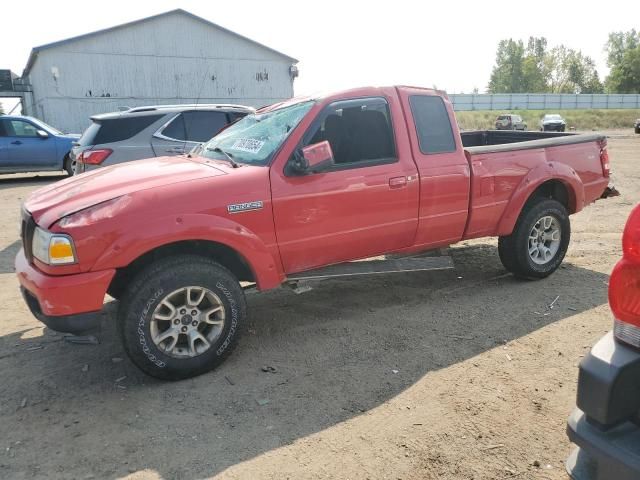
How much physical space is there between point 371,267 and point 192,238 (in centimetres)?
160

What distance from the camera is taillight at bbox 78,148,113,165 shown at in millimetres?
6969

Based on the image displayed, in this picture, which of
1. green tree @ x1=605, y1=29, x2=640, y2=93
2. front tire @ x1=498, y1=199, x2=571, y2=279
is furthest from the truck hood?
green tree @ x1=605, y1=29, x2=640, y2=93

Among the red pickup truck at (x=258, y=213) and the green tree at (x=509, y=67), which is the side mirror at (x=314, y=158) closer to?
the red pickup truck at (x=258, y=213)

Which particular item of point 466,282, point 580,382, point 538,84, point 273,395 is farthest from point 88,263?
point 538,84

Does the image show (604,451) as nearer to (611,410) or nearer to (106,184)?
(611,410)

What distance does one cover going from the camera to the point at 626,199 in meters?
9.54

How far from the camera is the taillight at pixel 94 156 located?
697cm

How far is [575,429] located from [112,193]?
2.93 m

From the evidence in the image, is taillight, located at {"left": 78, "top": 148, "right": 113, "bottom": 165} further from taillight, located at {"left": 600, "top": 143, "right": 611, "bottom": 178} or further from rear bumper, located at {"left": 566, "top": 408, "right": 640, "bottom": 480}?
rear bumper, located at {"left": 566, "top": 408, "right": 640, "bottom": 480}

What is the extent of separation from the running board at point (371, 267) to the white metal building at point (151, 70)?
25.3 m

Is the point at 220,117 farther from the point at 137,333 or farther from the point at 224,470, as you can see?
the point at 224,470

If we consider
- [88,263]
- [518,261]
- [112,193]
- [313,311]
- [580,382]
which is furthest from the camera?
[518,261]

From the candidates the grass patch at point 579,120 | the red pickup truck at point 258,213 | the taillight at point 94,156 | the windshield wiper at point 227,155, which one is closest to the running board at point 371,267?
the red pickup truck at point 258,213

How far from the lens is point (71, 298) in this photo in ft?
10.3
